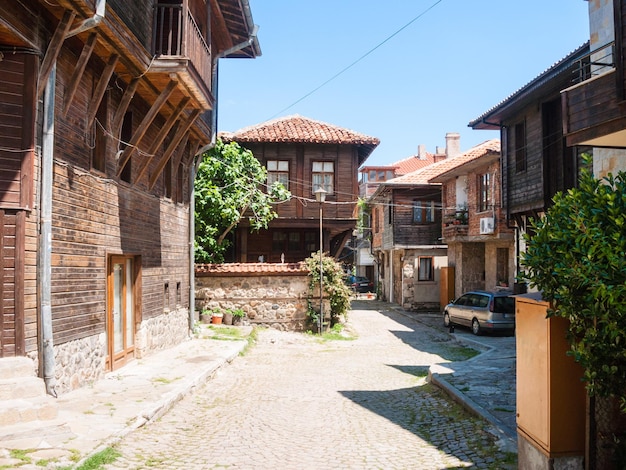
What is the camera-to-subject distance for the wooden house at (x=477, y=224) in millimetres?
22906

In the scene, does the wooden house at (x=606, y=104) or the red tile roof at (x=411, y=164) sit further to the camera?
the red tile roof at (x=411, y=164)

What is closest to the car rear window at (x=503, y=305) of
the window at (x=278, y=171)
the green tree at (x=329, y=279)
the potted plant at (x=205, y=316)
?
the green tree at (x=329, y=279)

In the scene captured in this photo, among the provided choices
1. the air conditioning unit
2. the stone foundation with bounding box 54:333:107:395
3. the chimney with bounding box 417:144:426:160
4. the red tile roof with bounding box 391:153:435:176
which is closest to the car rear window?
the air conditioning unit

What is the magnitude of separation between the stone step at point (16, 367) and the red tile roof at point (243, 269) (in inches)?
483

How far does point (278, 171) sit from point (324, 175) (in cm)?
194

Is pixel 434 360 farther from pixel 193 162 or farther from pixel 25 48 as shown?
pixel 25 48

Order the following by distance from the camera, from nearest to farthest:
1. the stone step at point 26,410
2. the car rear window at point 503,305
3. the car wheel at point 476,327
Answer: the stone step at point 26,410, the car rear window at point 503,305, the car wheel at point 476,327

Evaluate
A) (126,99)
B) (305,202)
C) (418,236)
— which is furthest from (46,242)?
(418,236)

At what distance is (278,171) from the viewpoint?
25.1 m

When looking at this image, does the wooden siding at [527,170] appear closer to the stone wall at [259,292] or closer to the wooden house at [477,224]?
the wooden house at [477,224]

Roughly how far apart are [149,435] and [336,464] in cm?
254

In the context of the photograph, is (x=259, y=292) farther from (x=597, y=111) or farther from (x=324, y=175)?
(x=597, y=111)

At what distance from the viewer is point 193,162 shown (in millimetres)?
17188

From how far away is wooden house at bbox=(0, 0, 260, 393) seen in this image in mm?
7648
